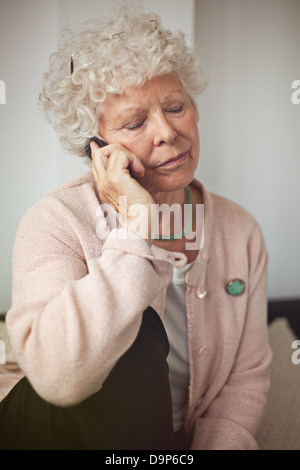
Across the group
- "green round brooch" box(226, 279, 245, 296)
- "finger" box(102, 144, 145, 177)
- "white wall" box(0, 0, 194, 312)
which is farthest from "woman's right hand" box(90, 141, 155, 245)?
"green round brooch" box(226, 279, 245, 296)

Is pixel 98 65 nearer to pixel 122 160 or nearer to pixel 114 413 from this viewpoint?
pixel 122 160

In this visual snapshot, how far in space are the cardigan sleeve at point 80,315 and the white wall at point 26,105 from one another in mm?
149

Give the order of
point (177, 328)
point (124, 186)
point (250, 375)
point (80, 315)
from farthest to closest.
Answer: point (250, 375), point (177, 328), point (124, 186), point (80, 315)

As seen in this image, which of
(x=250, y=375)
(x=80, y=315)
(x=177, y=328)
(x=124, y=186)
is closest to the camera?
(x=80, y=315)

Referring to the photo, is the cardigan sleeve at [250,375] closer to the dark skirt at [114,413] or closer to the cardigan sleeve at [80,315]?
the dark skirt at [114,413]

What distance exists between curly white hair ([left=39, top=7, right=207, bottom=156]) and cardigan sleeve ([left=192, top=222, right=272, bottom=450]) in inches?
19.9

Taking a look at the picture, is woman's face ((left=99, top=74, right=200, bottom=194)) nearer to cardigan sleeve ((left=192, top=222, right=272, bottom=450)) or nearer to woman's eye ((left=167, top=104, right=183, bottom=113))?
woman's eye ((left=167, top=104, right=183, bottom=113))

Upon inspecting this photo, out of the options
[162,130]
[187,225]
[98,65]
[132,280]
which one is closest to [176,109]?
[162,130]

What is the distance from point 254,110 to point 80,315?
677 millimetres

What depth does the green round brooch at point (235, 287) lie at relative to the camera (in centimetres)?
103

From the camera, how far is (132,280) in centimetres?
70

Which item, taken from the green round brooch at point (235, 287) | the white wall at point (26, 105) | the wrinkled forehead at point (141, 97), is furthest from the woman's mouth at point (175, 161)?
the green round brooch at point (235, 287)

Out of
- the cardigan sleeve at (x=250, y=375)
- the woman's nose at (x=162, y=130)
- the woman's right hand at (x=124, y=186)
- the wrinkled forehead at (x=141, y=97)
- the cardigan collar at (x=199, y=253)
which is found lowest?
the cardigan sleeve at (x=250, y=375)

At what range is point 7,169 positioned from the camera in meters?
0.84
